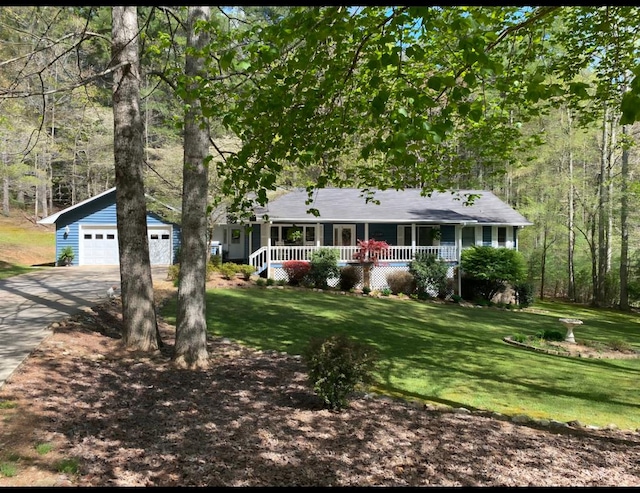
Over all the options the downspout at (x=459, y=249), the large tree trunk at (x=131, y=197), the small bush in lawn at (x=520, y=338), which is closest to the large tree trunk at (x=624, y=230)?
the downspout at (x=459, y=249)

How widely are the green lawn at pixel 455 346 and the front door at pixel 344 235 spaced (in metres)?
5.27

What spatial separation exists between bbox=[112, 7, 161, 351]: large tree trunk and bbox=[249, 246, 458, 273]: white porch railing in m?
13.2

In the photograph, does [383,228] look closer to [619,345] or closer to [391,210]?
[391,210]

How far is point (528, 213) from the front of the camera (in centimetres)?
2919

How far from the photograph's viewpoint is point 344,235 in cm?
2447

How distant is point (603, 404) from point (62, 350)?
926 centimetres

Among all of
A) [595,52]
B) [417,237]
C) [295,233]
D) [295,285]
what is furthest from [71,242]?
[595,52]

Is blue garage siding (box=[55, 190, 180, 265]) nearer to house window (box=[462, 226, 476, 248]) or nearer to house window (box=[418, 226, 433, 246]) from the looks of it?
house window (box=[418, 226, 433, 246])

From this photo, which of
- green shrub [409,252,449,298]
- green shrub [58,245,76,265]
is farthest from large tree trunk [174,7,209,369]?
green shrub [58,245,76,265]

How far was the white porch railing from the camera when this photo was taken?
72.4ft

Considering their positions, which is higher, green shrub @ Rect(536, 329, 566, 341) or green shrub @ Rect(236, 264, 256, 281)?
green shrub @ Rect(236, 264, 256, 281)

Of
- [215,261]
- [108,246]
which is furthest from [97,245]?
[215,261]

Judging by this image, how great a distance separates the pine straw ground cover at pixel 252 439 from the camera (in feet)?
12.9

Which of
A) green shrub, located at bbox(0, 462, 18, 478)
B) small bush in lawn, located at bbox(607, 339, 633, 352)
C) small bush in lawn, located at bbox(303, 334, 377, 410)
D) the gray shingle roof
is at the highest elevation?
the gray shingle roof
